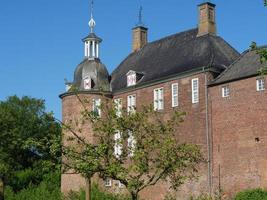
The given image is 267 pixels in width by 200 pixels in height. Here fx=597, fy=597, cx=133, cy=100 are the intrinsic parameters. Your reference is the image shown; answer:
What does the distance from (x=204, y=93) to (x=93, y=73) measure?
34.5 ft

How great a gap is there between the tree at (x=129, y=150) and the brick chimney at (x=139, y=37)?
2644 centimetres

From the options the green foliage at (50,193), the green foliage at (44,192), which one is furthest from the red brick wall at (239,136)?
the green foliage at (44,192)

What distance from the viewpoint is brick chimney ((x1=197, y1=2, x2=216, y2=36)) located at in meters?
39.0

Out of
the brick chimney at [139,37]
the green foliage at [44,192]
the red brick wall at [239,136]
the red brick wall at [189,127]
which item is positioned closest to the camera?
the red brick wall at [239,136]

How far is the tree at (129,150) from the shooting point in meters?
17.7

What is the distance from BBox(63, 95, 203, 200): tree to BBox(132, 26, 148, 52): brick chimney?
86.8 ft

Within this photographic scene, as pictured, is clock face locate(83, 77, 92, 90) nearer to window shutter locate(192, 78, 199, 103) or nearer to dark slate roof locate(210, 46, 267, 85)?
window shutter locate(192, 78, 199, 103)

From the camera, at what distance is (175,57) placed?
39.7 metres

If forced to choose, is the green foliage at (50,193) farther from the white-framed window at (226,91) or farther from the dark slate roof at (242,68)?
the dark slate roof at (242,68)

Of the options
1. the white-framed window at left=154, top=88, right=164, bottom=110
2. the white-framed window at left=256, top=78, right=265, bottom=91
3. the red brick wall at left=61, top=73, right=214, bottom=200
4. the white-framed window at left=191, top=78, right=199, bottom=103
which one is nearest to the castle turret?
the red brick wall at left=61, top=73, right=214, bottom=200

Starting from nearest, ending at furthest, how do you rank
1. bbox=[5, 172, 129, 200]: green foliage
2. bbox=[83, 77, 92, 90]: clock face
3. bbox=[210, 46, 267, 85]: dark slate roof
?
1. bbox=[5, 172, 129, 200]: green foliage
2. bbox=[210, 46, 267, 85]: dark slate roof
3. bbox=[83, 77, 92, 90]: clock face

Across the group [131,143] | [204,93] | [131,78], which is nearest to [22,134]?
[131,78]

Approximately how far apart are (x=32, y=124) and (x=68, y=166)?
137 feet

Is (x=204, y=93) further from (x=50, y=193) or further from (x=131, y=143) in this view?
(x=131, y=143)
